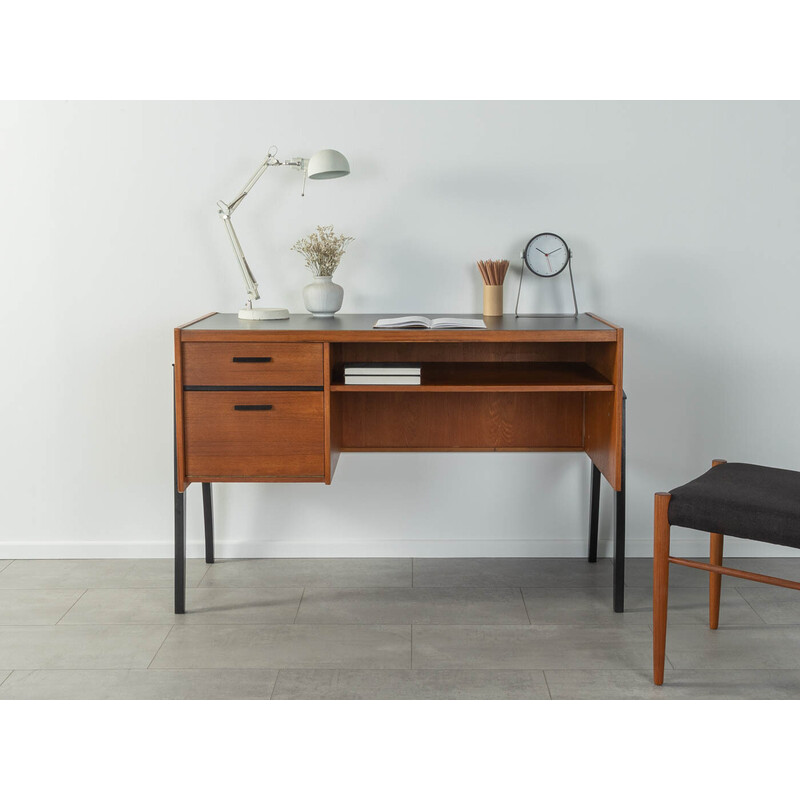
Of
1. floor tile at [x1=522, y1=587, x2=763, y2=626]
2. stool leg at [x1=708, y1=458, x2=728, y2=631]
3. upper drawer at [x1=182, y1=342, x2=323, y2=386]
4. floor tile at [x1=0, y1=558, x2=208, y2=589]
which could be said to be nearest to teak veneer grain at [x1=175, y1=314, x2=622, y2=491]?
upper drawer at [x1=182, y1=342, x2=323, y2=386]

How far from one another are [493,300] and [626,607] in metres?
1.19

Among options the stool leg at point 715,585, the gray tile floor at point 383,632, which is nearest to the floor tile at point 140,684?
the gray tile floor at point 383,632

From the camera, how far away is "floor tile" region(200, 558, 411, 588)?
334cm

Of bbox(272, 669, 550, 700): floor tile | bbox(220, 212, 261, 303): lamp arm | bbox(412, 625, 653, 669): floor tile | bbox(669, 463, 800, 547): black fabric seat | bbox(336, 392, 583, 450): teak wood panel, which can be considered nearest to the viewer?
bbox(669, 463, 800, 547): black fabric seat

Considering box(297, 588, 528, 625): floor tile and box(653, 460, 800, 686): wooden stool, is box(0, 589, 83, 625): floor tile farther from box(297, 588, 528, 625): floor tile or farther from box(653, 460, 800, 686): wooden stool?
box(653, 460, 800, 686): wooden stool

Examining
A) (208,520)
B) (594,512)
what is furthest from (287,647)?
(594,512)

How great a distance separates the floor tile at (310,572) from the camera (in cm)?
334

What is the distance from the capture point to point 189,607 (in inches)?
123

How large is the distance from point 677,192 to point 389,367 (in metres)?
1.32

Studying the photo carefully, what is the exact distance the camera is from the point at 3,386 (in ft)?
11.6

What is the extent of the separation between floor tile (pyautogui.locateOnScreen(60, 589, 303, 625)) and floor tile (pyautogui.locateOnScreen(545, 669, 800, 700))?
0.99 meters

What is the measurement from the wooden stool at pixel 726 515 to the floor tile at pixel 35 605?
1956 millimetres

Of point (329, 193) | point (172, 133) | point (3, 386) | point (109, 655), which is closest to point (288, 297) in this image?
point (329, 193)

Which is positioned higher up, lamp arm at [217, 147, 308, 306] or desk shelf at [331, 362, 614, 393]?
Answer: lamp arm at [217, 147, 308, 306]
